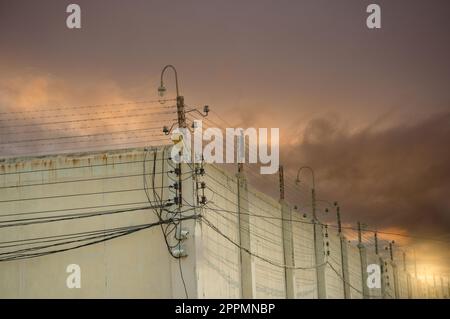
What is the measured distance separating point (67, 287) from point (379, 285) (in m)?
40.2

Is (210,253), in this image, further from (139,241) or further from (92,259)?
(92,259)

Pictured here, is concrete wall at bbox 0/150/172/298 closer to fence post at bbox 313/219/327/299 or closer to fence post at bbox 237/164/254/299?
fence post at bbox 237/164/254/299

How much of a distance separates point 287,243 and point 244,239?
6.53 m

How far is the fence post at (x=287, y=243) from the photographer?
34719mm

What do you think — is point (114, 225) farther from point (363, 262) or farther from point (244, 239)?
point (363, 262)

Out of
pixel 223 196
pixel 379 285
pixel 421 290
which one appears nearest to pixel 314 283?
pixel 223 196

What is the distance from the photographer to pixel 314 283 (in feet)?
132

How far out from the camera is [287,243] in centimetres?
3531

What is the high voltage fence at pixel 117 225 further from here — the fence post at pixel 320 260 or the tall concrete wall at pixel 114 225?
the fence post at pixel 320 260

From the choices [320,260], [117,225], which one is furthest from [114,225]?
[320,260]

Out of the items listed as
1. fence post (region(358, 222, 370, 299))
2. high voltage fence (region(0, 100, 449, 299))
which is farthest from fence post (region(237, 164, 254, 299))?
fence post (region(358, 222, 370, 299))

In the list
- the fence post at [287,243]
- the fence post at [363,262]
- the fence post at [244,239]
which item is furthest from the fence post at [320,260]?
the fence post at [363,262]

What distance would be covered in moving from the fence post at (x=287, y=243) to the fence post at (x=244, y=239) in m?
5.98
